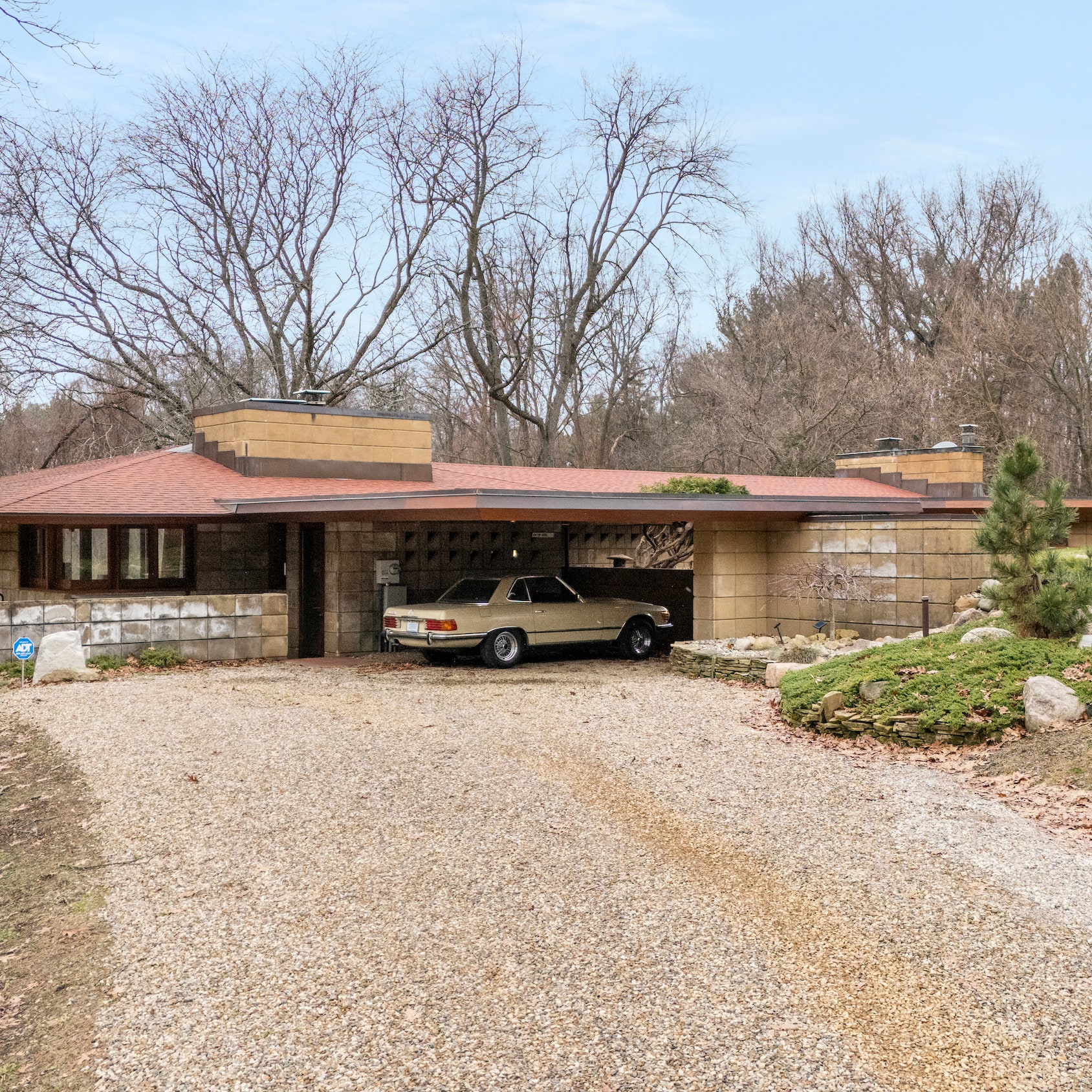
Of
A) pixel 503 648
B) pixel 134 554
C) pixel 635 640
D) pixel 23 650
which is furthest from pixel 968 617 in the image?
pixel 134 554

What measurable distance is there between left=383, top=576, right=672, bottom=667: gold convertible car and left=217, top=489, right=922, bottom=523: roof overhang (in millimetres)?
1342

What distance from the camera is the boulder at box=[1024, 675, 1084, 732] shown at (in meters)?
9.80

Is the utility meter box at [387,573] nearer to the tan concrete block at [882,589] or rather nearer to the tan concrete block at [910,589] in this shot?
the tan concrete block at [882,589]

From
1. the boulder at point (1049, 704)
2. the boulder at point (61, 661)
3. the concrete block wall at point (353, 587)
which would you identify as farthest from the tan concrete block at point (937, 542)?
the boulder at point (61, 661)

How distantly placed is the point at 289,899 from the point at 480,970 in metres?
1.52

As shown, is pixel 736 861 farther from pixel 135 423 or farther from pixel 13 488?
pixel 135 423

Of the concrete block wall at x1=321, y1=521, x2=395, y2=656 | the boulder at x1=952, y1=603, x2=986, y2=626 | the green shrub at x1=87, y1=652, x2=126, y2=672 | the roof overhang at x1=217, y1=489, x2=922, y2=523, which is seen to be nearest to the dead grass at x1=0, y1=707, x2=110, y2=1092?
the green shrub at x1=87, y1=652, x2=126, y2=672

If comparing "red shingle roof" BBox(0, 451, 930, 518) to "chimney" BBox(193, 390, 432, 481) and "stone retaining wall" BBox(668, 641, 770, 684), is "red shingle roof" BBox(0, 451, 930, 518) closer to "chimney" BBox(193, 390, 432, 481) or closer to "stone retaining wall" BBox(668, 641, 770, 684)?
"chimney" BBox(193, 390, 432, 481)

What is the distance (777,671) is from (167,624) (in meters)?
8.66

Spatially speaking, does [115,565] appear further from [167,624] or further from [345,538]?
[345,538]

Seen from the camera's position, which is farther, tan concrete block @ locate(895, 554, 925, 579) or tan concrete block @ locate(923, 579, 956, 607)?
tan concrete block @ locate(895, 554, 925, 579)

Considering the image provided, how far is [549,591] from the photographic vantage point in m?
17.3

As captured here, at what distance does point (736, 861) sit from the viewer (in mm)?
7000

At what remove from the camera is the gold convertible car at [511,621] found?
16188 mm
